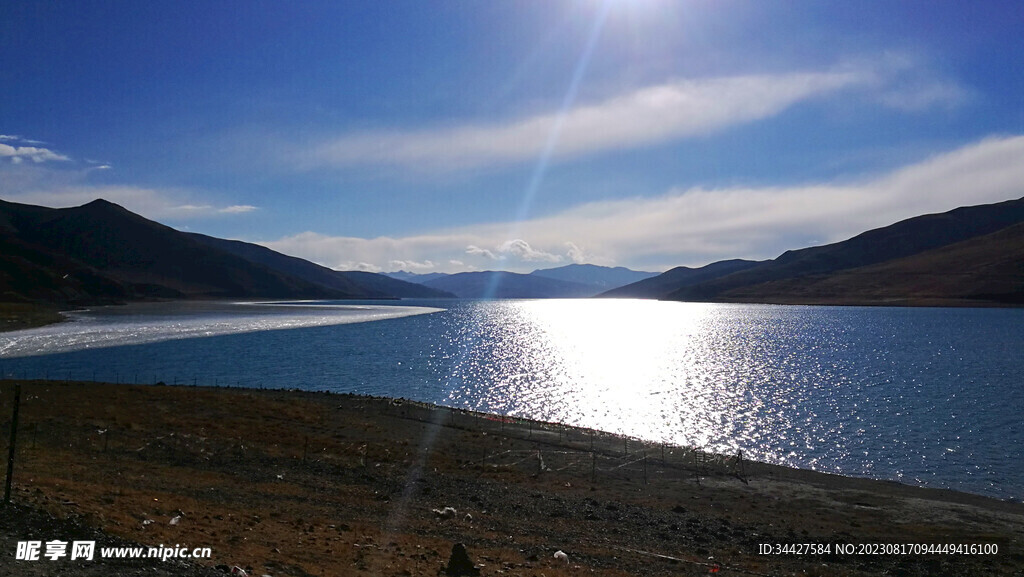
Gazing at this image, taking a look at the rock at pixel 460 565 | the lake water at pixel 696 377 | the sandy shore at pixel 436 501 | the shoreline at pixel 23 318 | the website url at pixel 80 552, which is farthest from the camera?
the shoreline at pixel 23 318

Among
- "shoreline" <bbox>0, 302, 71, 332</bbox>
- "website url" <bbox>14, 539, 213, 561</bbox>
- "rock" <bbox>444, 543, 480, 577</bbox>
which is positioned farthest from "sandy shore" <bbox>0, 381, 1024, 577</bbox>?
"shoreline" <bbox>0, 302, 71, 332</bbox>

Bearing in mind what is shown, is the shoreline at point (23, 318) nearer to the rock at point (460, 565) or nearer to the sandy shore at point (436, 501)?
the sandy shore at point (436, 501)

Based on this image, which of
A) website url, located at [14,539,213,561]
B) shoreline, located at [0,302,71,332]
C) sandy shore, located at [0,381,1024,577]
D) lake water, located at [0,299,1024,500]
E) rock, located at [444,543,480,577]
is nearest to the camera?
website url, located at [14,539,213,561]

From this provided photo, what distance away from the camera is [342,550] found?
17.4 metres

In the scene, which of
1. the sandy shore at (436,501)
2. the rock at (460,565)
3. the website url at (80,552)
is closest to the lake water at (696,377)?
the sandy shore at (436,501)

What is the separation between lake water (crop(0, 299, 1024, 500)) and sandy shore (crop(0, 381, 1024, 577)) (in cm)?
985

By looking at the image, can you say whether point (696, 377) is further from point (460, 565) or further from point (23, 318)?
point (23, 318)

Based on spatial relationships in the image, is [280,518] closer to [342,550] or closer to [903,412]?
[342,550]

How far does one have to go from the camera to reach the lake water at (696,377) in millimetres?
44906

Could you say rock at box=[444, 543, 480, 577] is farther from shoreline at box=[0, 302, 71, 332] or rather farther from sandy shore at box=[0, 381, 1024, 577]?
shoreline at box=[0, 302, 71, 332]

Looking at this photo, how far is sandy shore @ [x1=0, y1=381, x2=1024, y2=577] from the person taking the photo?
57.3ft

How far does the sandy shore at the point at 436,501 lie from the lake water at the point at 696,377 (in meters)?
9.85

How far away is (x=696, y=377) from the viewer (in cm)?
8244

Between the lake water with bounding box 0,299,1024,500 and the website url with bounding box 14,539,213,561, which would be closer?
the website url with bounding box 14,539,213,561
